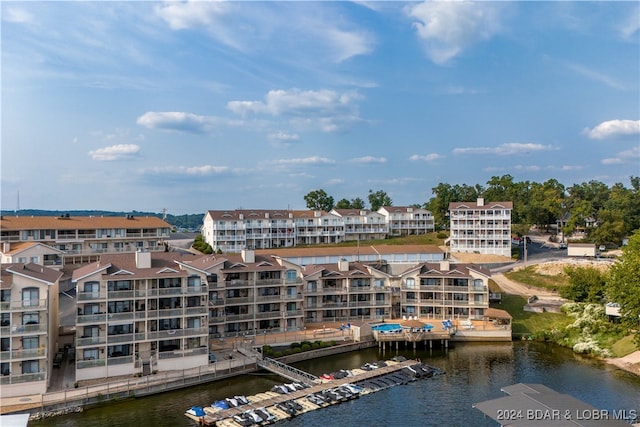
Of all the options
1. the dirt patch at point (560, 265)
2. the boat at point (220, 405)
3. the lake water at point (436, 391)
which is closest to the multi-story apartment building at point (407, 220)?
the dirt patch at point (560, 265)

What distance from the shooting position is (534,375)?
156ft

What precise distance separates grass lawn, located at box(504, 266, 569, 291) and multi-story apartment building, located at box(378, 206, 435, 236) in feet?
155

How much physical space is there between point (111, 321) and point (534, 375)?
131 feet

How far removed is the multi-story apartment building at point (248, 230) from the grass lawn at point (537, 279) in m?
52.0

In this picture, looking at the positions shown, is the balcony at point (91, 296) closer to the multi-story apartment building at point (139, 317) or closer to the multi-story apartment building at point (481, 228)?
the multi-story apartment building at point (139, 317)

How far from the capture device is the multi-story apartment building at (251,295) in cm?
5512

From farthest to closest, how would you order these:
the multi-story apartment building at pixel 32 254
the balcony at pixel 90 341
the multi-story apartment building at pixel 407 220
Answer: the multi-story apartment building at pixel 407 220 → the multi-story apartment building at pixel 32 254 → the balcony at pixel 90 341

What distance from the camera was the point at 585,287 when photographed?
222ft

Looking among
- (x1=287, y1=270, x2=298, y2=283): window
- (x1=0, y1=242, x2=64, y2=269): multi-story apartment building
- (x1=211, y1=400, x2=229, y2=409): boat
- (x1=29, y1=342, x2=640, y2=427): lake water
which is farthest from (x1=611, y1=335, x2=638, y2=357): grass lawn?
(x1=0, y1=242, x2=64, y2=269): multi-story apartment building

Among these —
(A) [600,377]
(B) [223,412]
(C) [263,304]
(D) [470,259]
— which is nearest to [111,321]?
(B) [223,412]

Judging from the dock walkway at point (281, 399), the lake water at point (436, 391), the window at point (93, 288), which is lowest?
the lake water at point (436, 391)

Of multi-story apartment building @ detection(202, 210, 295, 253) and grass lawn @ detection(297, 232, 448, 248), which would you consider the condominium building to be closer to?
multi-story apartment building @ detection(202, 210, 295, 253)

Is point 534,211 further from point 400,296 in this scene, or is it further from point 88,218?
point 88,218

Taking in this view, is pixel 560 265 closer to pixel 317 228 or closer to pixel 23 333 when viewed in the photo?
pixel 317 228
